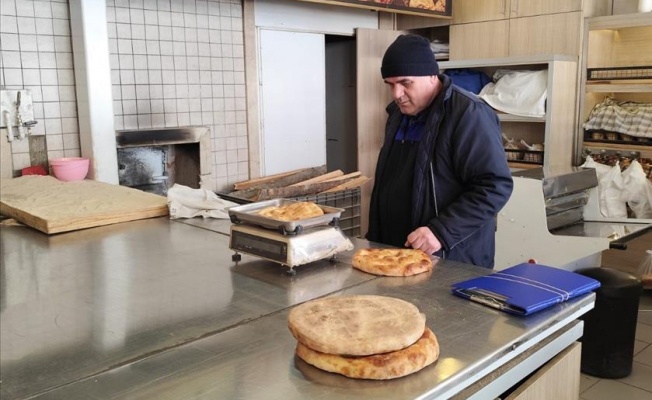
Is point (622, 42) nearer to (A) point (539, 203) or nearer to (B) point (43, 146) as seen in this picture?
(A) point (539, 203)

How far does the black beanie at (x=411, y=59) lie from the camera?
2314 millimetres

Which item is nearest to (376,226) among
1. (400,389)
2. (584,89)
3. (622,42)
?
(400,389)

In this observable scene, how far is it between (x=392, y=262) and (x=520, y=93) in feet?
11.0

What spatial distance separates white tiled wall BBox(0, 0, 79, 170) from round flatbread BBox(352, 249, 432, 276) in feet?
7.68

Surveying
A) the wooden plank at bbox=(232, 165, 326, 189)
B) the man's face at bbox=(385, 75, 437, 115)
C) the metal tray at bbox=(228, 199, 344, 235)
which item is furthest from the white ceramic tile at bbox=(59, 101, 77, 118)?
the man's face at bbox=(385, 75, 437, 115)

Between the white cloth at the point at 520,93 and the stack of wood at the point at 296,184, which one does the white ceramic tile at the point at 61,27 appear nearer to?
the stack of wood at the point at 296,184

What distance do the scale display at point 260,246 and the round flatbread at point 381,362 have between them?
2.09 feet

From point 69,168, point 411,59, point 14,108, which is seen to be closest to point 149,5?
point 14,108

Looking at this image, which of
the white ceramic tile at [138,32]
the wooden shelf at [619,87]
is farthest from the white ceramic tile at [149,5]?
the wooden shelf at [619,87]

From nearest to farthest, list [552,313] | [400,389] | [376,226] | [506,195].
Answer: [400,389]
[552,313]
[506,195]
[376,226]

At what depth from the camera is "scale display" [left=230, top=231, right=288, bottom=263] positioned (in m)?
1.85

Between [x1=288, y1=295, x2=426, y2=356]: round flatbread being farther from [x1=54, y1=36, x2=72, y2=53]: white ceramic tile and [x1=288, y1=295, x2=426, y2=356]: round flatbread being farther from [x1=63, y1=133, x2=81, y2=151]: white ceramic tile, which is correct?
[x1=54, y1=36, x2=72, y2=53]: white ceramic tile

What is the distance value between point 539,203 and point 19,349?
2965 mm

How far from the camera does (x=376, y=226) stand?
2.66 metres
